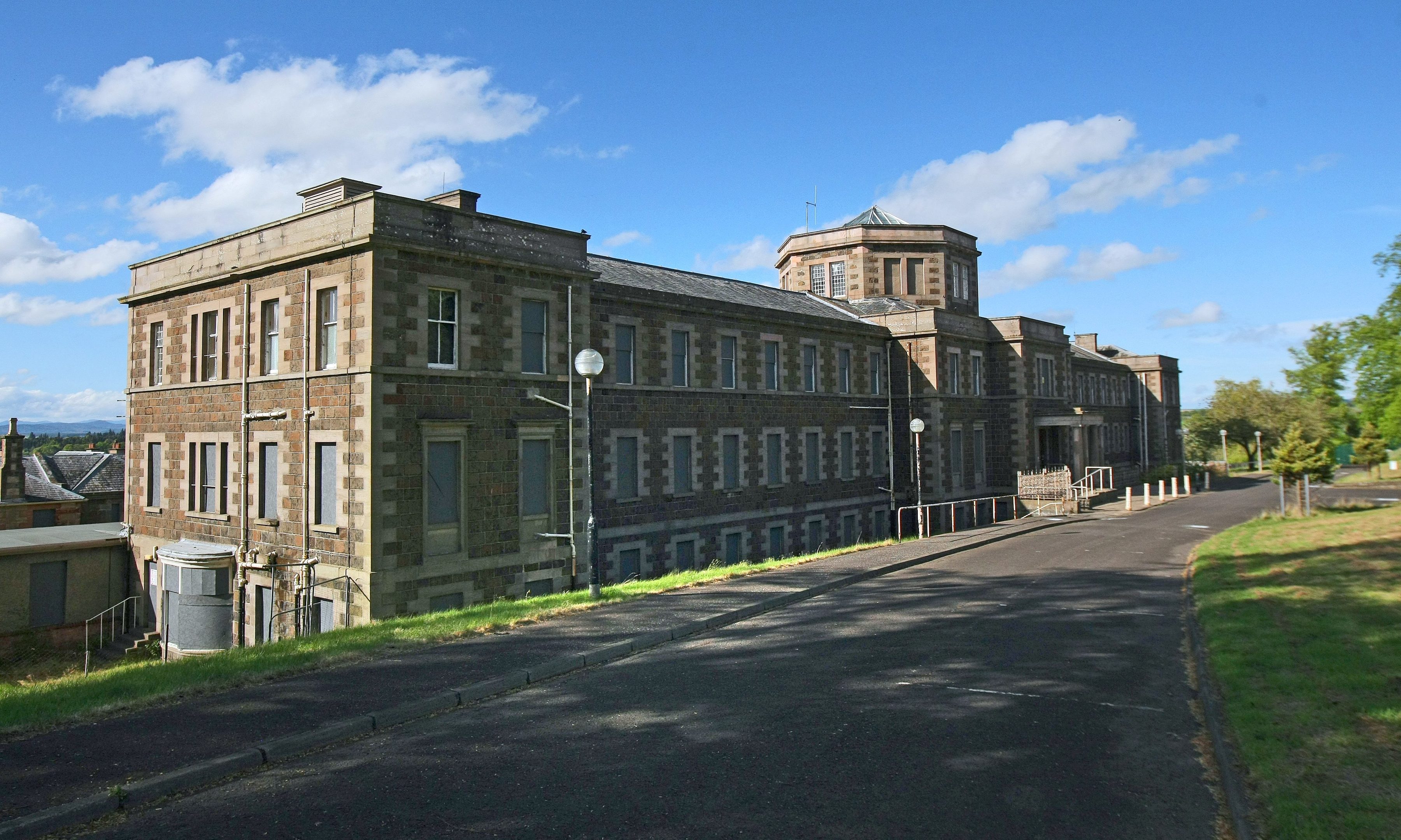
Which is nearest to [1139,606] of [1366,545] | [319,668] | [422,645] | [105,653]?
[1366,545]

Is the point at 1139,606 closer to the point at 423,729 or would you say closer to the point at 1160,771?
the point at 1160,771

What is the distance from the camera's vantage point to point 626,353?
2589cm

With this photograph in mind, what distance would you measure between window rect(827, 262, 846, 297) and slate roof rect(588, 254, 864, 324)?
3647 millimetres

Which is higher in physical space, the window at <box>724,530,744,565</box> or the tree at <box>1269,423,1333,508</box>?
the tree at <box>1269,423,1333,508</box>

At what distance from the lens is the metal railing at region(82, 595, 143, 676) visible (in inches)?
961

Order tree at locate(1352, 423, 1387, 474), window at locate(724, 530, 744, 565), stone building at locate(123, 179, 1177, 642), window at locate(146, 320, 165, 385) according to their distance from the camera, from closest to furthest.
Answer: stone building at locate(123, 179, 1177, 642) < window at locate(146, 320, 165, 385) < window at locate(724, 530, 744, 565) < tree at locate(1352, 423, 1387, 474)

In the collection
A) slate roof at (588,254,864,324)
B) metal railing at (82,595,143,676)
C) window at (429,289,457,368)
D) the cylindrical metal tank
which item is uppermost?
slate roof at (588,254,864,324)

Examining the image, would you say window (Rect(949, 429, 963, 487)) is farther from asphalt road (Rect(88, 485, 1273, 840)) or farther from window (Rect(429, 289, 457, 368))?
window (Rect(429, 289, 457, 368))

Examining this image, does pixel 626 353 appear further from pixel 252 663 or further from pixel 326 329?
pixel 252 663

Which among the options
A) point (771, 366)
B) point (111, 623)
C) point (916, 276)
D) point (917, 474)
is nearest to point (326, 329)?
point (111, 623)

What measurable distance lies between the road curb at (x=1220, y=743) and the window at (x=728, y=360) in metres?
18.0

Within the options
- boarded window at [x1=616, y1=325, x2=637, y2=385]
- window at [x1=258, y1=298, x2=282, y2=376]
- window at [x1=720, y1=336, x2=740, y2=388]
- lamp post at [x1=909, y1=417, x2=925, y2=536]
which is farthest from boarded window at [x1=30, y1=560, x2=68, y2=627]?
lamp post at [x1=909, y1=417, x2=925, y2=536]

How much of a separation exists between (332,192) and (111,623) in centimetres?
1487

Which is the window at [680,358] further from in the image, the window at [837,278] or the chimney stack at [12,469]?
the chimney stack at [12,469]
